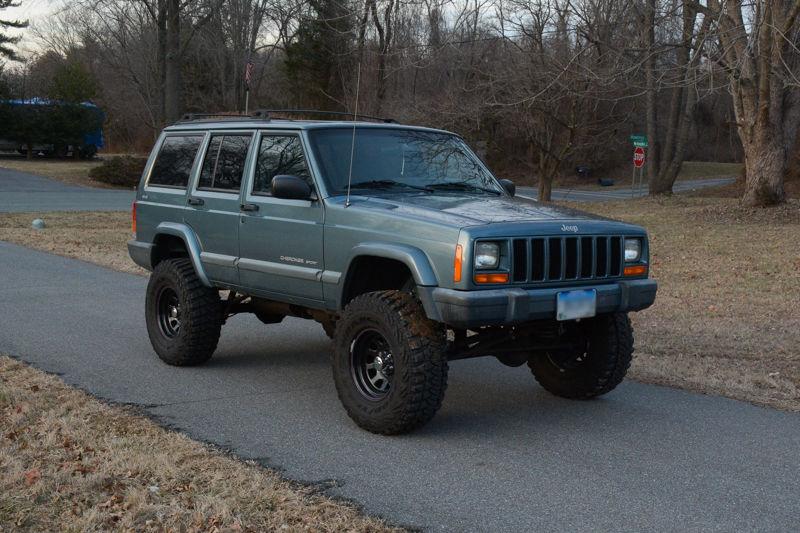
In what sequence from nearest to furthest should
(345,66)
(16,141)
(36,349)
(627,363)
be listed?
(627,363) → (36,349) → (345,66) → (16,141)

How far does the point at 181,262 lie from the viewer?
7.95 metres

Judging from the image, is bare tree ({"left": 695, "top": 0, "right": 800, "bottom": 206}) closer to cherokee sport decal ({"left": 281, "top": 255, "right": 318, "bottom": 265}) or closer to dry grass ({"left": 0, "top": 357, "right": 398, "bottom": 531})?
cherokee sport decal ({"left": 281, "top": 255, "right": 318, "bottom": 265})

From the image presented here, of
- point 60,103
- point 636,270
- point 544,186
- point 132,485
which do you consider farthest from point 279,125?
point 60,103

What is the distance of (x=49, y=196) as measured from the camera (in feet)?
106

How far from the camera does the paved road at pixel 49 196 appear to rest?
27297 millimetres

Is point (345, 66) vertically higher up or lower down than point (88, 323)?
higher up

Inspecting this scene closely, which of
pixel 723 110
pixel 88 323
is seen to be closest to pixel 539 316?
pixel 88 323

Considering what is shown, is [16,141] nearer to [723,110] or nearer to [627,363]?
[723,110]

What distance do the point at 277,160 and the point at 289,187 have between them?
0.74m

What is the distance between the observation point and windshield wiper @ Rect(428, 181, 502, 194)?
703 cm

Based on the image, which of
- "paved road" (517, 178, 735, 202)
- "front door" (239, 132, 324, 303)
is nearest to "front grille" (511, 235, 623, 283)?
"front door" (239, 132, 324, 303)

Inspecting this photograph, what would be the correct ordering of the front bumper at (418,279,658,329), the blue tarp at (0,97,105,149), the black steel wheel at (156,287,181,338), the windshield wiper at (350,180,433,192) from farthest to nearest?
the blue tarp at (0,97,105,149)
the black steel wheel at (156,287,181,338)
the windshield wiper at (350,180,433,192)
the front bumper at (418,279,658,329)

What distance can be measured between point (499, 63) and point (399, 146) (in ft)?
63.8

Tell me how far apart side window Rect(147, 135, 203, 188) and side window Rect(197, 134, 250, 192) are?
236 mm
